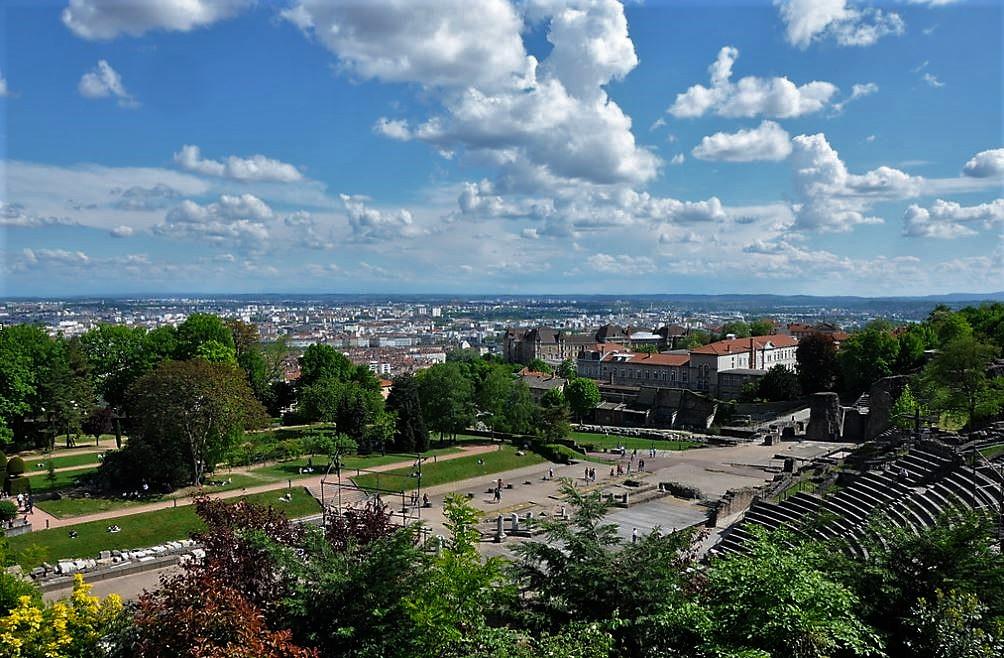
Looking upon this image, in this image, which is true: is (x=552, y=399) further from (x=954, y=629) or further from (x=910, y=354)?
(x=954, y=629)

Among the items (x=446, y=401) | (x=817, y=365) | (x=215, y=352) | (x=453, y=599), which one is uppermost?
(x=215, y=352)

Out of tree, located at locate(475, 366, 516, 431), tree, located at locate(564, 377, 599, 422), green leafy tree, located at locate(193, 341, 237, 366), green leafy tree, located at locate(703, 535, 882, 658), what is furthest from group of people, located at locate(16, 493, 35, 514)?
tree, located at locate(564, 377, 599, 422)

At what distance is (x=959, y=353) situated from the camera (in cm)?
3419

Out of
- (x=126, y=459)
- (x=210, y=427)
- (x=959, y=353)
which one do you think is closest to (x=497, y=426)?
(x=210, y=427)

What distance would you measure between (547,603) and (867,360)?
5896cm

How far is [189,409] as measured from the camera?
33.9 meters

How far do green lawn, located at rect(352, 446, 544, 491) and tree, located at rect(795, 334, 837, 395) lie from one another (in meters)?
34.3

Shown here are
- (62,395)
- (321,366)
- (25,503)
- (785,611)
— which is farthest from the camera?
(321,366)

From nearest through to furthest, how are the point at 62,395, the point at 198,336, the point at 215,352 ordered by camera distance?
1. the point at 62,395
2. the point at 215,352
3. the point at 198,336

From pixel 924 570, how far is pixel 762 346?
262 feet

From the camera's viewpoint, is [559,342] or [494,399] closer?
[494,399]

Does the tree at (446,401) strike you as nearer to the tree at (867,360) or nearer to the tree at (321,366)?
the tree at (321,366)

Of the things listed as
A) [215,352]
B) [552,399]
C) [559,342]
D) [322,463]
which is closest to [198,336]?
[215,352]

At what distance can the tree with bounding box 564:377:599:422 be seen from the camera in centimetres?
6675
